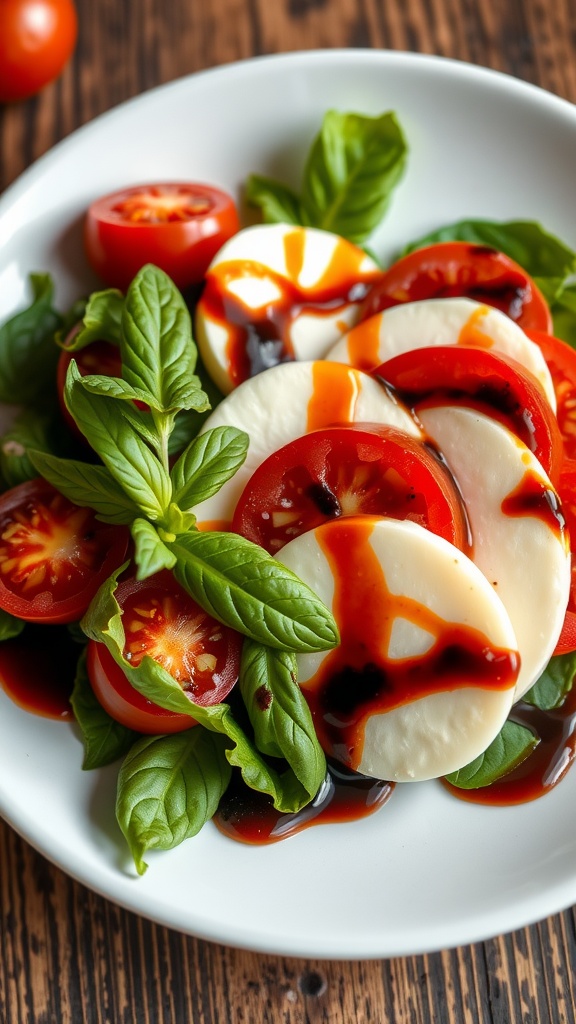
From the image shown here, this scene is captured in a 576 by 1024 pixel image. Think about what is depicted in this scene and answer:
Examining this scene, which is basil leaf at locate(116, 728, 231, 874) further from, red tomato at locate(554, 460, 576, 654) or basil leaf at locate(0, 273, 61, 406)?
basil leaf at locate(0, 273, 61, 406)

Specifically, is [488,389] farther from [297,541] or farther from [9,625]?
[9,625]

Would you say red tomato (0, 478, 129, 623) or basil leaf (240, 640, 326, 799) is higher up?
red tomato (0, 478, 129, 623)

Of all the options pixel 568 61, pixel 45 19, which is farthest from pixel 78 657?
Result: pixel 568 61

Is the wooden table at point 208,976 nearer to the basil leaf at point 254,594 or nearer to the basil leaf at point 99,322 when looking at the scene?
the basil leaf at point 254,594

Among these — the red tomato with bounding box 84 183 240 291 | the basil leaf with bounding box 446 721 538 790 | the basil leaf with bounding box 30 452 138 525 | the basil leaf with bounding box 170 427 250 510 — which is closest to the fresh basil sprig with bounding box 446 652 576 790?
the basil leaf with bounding box 446 721 538 790

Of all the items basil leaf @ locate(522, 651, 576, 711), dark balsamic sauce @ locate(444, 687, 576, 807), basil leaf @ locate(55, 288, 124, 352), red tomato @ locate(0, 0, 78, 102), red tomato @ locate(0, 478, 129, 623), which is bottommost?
dark balsamic sauce @ locate(444, 687, 576, 807)

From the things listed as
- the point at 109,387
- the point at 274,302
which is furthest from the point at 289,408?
the point at 109,387

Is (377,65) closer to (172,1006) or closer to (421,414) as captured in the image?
(421,414)
